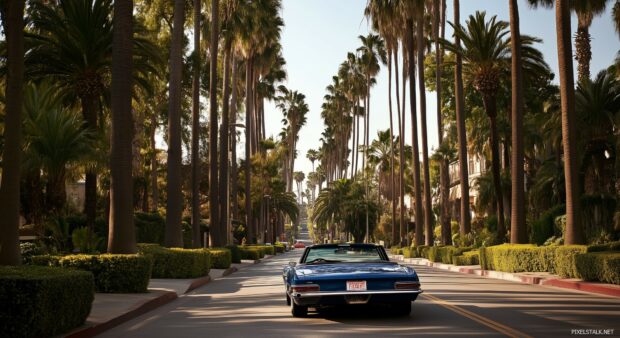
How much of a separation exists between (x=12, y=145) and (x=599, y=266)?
50.5 ft

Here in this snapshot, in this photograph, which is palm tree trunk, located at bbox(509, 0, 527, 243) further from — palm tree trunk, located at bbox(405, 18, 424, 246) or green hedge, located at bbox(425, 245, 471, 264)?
palm tree trunk, located at bbox(405, 18, 424, 246)

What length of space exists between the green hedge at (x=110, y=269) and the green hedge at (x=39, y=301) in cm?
769

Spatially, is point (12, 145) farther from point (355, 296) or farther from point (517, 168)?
point (517, 168)

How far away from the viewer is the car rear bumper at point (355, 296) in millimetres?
12633

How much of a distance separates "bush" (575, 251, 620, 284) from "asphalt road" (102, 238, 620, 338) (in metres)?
1.75

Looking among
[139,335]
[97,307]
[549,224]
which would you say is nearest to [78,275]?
[139,335]

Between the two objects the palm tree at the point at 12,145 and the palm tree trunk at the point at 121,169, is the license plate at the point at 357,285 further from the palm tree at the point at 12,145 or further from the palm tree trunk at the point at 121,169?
the palm tree trunk at the point at 121,169

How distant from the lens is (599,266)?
21.8m

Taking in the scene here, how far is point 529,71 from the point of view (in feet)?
140

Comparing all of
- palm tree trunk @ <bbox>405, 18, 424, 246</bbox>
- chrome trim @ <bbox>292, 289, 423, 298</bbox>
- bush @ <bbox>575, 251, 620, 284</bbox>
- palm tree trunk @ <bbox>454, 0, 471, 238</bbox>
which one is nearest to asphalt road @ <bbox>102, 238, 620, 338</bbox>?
chrome trim @ <bbox>292, 289, 423, 298</bbox>

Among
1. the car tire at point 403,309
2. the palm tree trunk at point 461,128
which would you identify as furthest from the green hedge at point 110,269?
the palm tree trunk at point 461,128

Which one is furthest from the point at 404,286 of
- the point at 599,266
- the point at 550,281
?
the point at 550,281

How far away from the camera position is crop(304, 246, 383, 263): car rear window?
14.5m

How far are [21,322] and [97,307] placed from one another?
5910 millimetres
